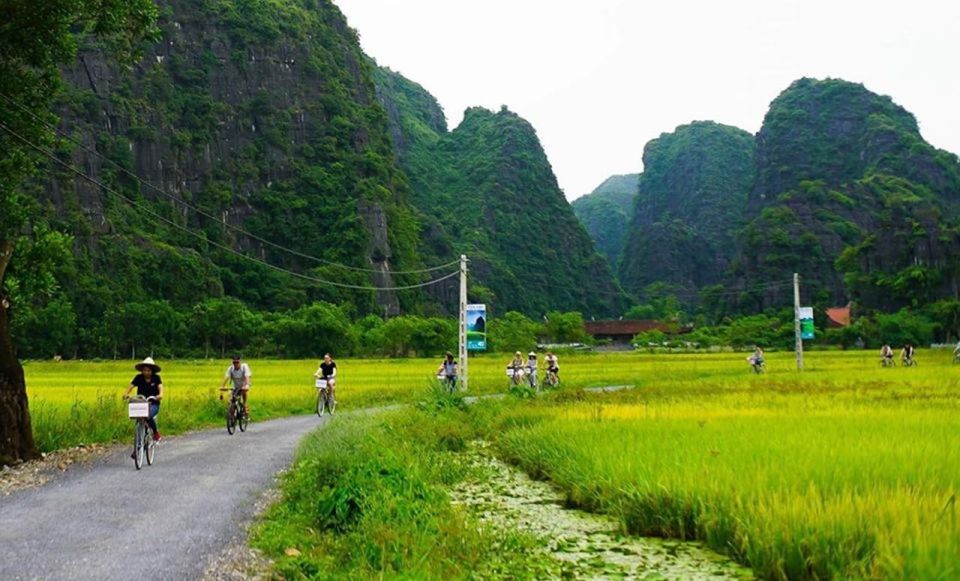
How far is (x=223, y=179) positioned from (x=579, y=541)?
13031 centimetres

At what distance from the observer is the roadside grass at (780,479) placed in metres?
5.29

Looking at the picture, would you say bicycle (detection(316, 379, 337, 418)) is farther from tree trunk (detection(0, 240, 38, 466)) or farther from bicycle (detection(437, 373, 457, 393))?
tree trunk (detection(0, 240, 38, 466))

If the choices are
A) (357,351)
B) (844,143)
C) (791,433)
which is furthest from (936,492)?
(844,143)

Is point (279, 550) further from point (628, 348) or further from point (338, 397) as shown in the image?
point (628, 348)

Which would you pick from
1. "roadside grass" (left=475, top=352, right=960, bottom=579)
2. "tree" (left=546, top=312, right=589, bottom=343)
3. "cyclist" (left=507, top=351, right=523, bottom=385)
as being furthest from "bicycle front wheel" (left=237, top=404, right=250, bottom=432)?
"tree" (left=546, top=312, right=589, bottom=343)

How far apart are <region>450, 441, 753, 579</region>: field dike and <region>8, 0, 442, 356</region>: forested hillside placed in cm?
7919

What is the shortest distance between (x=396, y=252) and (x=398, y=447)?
11875 cm

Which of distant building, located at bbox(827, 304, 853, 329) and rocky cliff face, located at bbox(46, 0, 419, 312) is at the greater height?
rocky cliff face, located at bbox(46, 0, 419, 312)

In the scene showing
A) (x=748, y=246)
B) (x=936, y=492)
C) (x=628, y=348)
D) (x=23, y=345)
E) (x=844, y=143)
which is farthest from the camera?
(x=844, y=143)

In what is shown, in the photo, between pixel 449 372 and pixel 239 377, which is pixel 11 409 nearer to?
pixel 239 377

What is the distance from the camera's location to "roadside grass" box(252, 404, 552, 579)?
5617mm

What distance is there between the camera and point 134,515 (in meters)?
8.23

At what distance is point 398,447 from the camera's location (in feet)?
38.8

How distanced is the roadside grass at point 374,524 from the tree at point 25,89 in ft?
15.5
